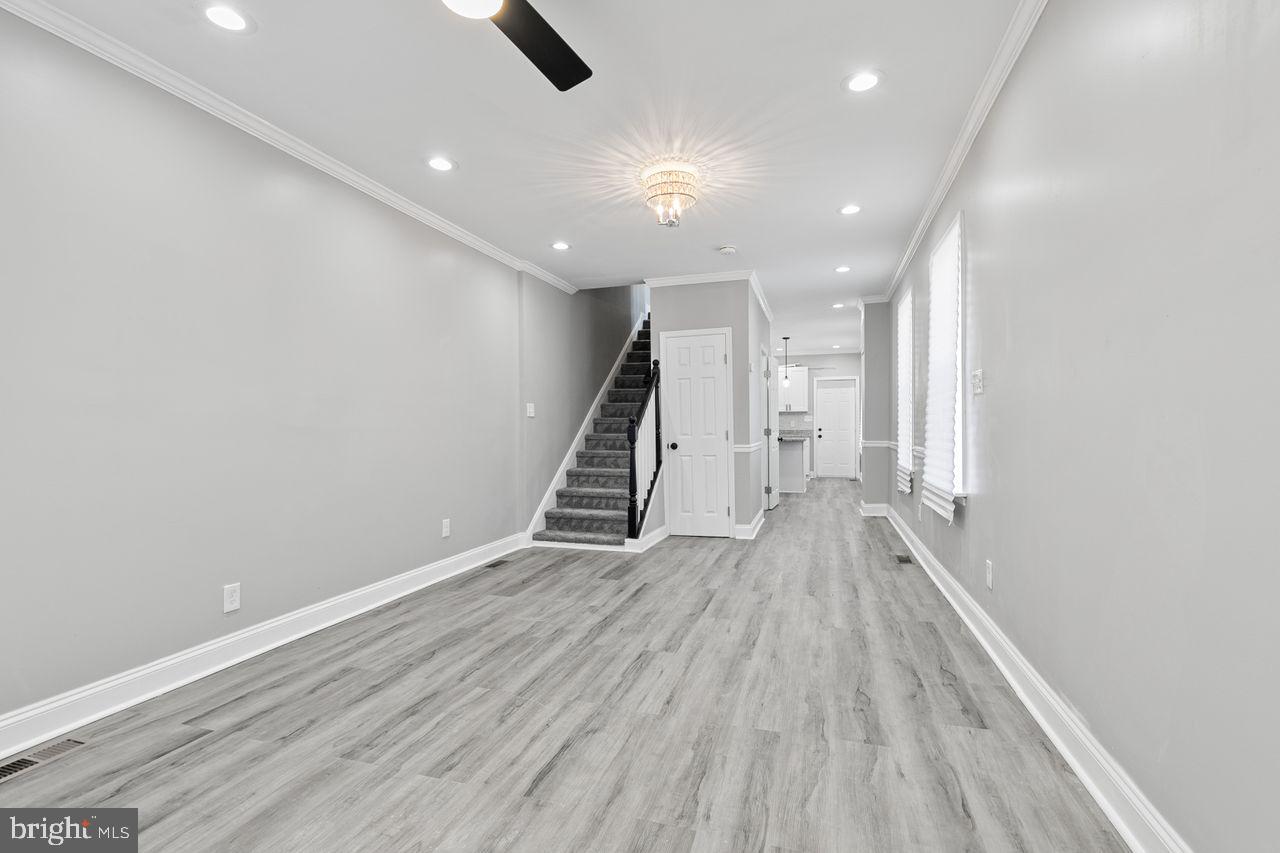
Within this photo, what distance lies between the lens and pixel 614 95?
270cm

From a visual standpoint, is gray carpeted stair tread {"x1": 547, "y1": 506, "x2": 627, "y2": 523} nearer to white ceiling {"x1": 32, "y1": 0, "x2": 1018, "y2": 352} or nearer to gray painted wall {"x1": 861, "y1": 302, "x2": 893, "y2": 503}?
white ceiling {"x1": 32, "y1": 0, "x2": 1018, "y2": 352}

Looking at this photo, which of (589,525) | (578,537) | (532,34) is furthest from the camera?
(589,525)

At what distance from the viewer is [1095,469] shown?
5.77 ft

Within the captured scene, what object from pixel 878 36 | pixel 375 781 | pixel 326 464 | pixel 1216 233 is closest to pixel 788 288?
pixel 878 36

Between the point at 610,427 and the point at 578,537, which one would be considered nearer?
the point at 578,537

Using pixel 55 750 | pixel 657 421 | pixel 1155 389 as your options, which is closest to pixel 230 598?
pixel 55 750

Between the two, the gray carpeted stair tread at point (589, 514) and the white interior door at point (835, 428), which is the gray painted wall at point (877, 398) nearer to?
the gray carpeted stair tread at point (589, 514)

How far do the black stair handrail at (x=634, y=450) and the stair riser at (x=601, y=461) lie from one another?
0.51 metres

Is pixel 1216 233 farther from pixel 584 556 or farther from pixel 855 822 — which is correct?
pixel 584 556

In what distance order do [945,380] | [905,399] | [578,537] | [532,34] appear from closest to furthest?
1. [532,34]
2. [945,380]
3. [578,537]
4. [905,399]

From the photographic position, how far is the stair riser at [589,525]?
551 centimetres

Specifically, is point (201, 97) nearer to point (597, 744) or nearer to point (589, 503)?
point (597, 744)

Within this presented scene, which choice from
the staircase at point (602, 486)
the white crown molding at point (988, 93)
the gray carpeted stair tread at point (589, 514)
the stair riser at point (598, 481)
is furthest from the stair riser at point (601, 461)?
the white crown molding at point (988, 93)

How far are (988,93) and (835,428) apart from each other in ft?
33.2
